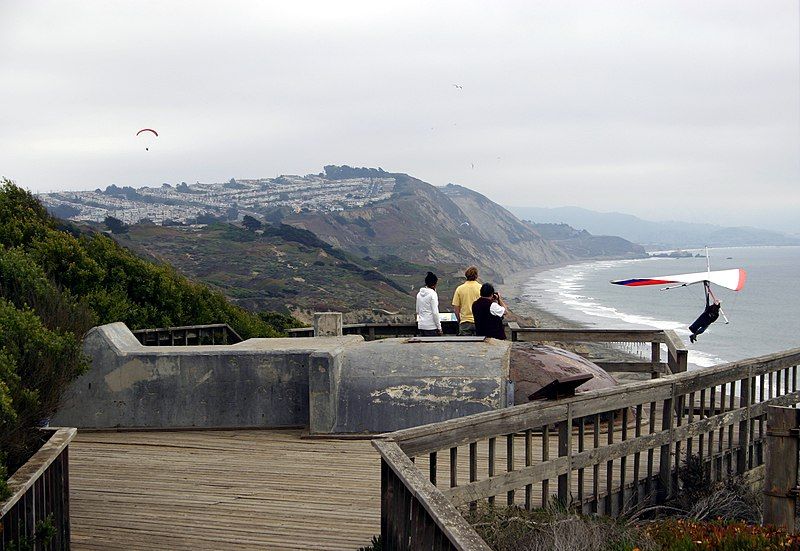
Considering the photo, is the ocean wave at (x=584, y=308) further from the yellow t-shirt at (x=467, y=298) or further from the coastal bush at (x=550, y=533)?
the coastal bush at (x=550, y=533)

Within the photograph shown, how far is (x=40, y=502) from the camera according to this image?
576 centimetres

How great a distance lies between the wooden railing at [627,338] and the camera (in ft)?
39.9

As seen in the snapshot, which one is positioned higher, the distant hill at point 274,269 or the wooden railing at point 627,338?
the wooden railing at point 627,338

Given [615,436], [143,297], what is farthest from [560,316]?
[615,436]

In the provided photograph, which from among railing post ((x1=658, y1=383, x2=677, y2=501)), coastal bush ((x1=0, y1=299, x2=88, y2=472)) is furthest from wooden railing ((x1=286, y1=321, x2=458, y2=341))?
coastal bush ((x1=0, y1=299, x2=88, y2=472))

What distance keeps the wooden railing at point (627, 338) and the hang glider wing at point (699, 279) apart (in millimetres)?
3729

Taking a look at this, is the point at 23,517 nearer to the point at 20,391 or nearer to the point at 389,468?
the point at 20,391

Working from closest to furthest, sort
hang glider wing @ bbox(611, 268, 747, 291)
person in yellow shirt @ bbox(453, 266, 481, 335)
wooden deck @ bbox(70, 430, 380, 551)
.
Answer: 1. wooden deck @ bbox(70, 430, 380, 551)
2. person in yellow shirt @ bbox(453, 266, 481, 335)
3. hang glider wing @ bbox(611, 268, 747, 291)

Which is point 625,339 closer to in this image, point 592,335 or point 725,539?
point 592,335

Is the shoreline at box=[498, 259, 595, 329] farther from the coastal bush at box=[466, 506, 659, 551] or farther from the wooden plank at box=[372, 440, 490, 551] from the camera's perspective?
the wooden plank at box=[372, 440, 490, 551]

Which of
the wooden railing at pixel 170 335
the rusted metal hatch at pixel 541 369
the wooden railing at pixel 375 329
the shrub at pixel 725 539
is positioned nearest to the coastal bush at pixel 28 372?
the shrub at pixel 725 539

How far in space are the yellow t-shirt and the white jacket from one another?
437 mm

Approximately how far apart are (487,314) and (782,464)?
6.01 m

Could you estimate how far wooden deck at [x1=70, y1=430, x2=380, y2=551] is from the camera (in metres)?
6.84
